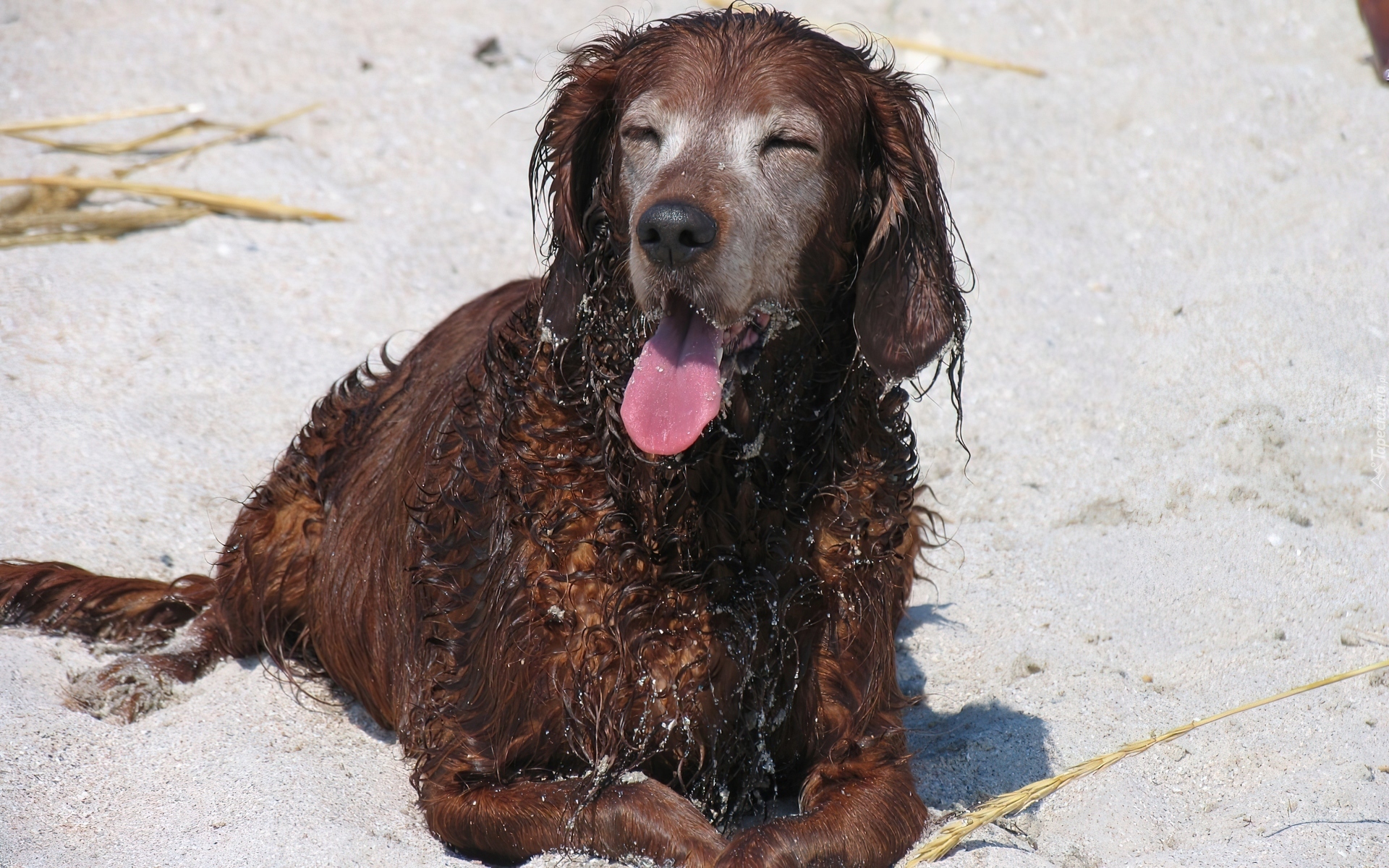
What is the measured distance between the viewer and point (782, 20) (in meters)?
3.73

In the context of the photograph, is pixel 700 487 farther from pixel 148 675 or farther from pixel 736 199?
pixel 148 675

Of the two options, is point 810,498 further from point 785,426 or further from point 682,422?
point 682,422

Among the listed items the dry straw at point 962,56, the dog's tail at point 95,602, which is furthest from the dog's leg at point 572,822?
the dry straw at point 962,56

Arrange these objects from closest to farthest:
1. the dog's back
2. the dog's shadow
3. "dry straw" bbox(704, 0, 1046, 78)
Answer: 1. the dog's shadow
2. the dog's back
3. "dry straw" bbox(704, 0, 1046, 78)

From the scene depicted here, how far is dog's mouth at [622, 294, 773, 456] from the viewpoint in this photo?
3.39m

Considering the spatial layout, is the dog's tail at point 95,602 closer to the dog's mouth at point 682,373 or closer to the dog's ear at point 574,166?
the dog's ear at point 574,166

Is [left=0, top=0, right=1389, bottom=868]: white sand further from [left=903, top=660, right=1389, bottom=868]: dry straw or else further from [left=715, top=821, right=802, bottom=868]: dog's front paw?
[left=715, top=821, right=802, bottom=868]: dog's front paw

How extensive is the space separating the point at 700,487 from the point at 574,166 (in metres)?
0.91

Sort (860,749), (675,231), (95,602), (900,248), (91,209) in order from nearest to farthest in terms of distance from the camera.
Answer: (675,231) → (900,248) → (860,749) → (95,602) → (91,209)

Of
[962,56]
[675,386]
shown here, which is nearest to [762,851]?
[675,386]

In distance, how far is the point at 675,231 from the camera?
3.25 m

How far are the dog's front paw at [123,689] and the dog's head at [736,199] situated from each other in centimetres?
192

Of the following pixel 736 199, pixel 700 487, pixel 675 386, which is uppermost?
pixel 736 199

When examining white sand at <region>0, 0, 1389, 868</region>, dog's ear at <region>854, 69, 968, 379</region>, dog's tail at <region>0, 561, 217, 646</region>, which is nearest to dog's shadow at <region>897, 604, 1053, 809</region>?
white sand at <region>0, 0, 1389, 868</region>
